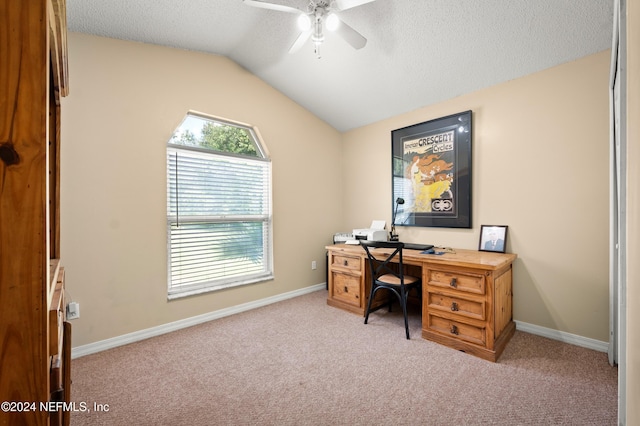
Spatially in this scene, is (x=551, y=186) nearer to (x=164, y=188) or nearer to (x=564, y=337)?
(x=564, y=337)

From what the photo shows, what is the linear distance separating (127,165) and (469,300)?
301cm

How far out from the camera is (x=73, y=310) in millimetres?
2160

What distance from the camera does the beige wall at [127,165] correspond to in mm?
2193

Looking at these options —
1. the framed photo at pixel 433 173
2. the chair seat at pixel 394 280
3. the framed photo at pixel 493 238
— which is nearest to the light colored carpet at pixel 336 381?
the chair seat at pixel 394 280

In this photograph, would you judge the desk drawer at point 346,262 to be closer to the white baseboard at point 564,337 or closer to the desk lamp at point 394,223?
the desk lamp at point 394,223

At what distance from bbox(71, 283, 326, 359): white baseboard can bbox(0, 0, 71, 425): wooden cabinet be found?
188 cm

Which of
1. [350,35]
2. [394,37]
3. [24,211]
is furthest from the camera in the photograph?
[394,37]

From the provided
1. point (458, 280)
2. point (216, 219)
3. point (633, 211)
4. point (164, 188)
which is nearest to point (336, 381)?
point (458, 280)

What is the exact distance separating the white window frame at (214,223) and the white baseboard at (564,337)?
2.58m

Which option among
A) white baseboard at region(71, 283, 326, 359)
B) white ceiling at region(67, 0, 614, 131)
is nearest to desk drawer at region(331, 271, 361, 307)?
white baseboard at region(71, 283, 326, 359)

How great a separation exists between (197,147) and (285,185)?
1.08 metres

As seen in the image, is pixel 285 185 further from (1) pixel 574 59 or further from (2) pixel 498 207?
(1) pixel 574 59

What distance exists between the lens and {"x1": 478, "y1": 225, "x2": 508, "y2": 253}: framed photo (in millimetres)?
2631

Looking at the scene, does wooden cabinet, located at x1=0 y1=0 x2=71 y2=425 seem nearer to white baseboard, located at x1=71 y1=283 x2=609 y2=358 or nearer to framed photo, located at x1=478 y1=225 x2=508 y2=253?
white baseboard, located at x1=71 y1=283 x2=609 y2=358
